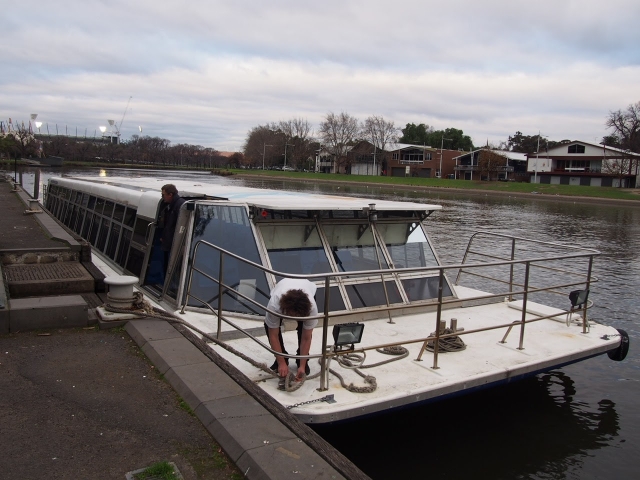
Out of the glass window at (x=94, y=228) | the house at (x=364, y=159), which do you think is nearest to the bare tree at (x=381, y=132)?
the house at (x=364, y=159)

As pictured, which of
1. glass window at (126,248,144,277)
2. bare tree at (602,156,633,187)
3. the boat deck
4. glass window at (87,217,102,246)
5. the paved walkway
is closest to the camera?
the paved walkway

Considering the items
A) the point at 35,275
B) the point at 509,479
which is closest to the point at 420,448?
the point at 509,479

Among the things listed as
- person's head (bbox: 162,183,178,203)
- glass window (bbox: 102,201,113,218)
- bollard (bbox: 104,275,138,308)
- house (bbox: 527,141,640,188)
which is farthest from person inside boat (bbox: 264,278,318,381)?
house (bbox: 527,141,640,188)

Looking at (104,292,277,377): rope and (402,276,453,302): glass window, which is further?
(402,276,453,302): glass window

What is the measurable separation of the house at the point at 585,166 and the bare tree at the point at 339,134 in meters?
45.7

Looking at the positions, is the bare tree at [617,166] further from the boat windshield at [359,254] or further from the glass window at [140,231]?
the glass window at [140,231]

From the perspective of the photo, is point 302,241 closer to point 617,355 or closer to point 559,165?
point 617,355

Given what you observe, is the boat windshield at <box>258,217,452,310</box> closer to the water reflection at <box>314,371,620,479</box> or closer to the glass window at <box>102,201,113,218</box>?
the water reflection at <box>314,371,620,479</box>

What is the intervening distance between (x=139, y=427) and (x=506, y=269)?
50.0 ft

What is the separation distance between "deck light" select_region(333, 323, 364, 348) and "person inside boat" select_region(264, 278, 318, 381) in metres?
0.26

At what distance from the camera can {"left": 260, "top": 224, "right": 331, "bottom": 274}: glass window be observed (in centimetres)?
788

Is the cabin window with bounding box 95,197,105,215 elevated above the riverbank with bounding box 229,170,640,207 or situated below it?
below

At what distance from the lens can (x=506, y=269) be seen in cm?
1798

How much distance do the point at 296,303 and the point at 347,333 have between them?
58cm
